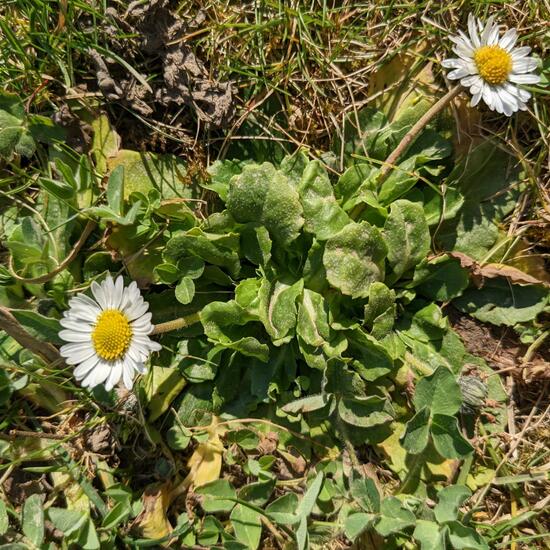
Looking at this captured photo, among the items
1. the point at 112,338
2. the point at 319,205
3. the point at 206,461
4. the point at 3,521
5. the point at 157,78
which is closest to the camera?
the point at 112,338

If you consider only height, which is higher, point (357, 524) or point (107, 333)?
point (107, 333)

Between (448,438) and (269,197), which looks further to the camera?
(269,197)

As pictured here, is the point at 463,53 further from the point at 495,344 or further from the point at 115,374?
the point at 115,374

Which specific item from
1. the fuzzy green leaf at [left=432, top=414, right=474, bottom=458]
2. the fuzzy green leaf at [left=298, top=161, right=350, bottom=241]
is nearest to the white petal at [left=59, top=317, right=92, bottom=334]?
the fuzzy green leaf at [left=298, top=161, right=350, bottom=241]

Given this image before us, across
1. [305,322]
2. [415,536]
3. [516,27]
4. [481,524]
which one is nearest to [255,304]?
[305,322]

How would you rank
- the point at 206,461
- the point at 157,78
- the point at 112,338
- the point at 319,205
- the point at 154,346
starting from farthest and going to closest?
the point at 157,78 < the point at 206,461 < the point at 319,205 < the point at 112,338 < the point at 154,346

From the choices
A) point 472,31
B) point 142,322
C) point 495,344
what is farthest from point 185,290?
point 472,31
